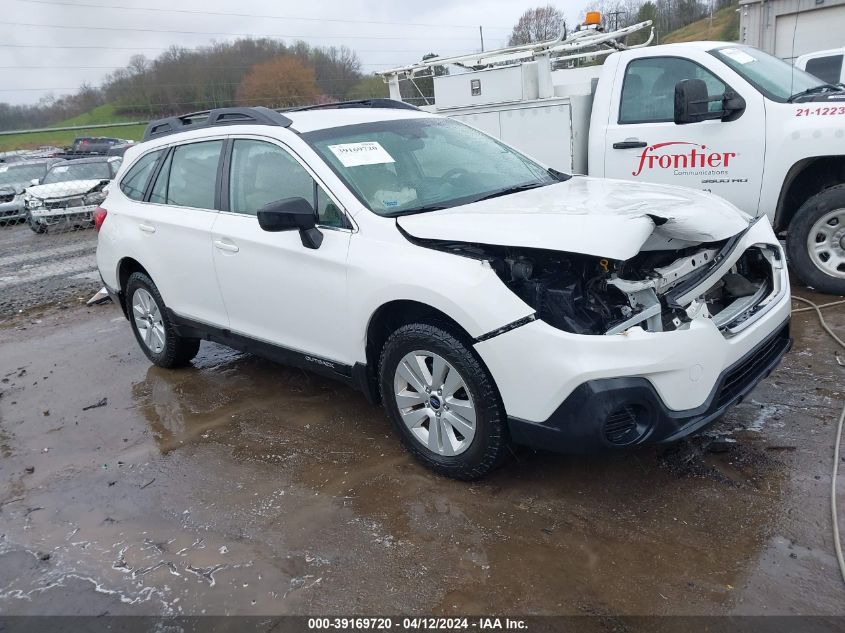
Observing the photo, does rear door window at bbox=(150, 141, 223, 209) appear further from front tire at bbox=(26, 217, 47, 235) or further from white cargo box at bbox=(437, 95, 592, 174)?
front tire at bbox=(26, 217, 47, 235)

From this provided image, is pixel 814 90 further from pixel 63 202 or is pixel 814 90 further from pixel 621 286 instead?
pixel 63 202

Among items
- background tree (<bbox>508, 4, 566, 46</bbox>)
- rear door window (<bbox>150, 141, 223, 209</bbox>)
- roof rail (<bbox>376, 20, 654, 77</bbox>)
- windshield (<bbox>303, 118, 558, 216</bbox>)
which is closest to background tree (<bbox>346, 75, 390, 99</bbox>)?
background tree (<bbox>508, 4, 566, 46</bbox>)

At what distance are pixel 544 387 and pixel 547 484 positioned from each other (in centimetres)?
71

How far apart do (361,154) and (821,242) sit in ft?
12.6

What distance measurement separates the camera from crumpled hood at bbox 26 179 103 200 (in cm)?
1498

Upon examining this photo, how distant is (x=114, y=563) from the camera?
3160 mm

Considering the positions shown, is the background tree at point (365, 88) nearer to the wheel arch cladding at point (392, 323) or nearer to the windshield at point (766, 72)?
the windshield at point (766, 72)

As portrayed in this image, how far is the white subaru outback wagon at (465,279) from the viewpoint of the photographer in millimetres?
2939

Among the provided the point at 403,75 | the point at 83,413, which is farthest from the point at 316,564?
the point at 403,75

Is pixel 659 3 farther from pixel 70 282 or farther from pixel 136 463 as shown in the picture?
pixel 136 463

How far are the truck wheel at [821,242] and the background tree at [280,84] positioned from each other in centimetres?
1926

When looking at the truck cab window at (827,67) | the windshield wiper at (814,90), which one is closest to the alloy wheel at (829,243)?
the windshield wiper at (814,90)

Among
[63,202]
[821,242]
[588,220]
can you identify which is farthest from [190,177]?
[63,202]

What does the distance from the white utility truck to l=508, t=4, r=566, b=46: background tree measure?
8279mm
